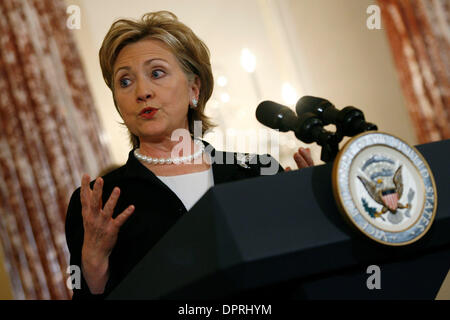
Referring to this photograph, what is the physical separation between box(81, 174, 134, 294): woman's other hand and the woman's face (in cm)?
34

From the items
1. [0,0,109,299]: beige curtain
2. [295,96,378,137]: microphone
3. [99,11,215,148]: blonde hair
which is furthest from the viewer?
[0,0,109,299]: beige curtain

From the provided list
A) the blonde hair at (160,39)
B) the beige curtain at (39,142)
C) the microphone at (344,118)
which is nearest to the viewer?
the microphone at (344,118)

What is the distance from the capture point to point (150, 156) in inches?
53.1

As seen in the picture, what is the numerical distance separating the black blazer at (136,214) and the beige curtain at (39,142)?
6.09 ft

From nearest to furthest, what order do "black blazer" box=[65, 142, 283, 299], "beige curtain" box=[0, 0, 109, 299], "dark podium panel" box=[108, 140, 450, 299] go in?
"dark podium panel" box=[108, 140, 450, 299], "black blazer" box=[65, 142, 283, 299], "beige curtain" box=[0, 0, 109, 299]

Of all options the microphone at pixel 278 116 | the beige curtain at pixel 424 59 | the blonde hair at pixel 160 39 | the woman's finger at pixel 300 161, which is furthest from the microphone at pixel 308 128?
the beige curtain at pixel 424 59

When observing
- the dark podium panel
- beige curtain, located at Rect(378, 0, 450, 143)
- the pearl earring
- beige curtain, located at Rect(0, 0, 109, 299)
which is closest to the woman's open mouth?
the pearl earring

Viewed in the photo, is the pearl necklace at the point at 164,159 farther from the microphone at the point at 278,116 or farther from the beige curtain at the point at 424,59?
the beige curtain at the point at 424,59

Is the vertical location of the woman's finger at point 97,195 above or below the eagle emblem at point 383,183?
above

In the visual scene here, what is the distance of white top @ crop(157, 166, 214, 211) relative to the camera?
4.05 ft

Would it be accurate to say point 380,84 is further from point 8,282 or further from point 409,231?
point 409,231

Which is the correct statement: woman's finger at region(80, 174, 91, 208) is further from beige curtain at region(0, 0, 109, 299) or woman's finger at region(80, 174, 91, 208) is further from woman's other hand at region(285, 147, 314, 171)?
beige curtain at region(0, 0, 109, 299)

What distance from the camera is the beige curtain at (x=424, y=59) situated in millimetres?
3416
